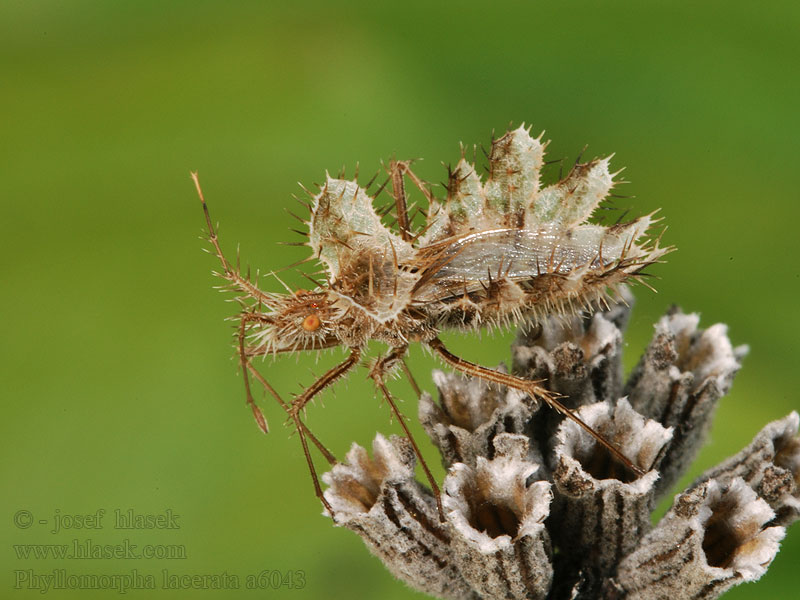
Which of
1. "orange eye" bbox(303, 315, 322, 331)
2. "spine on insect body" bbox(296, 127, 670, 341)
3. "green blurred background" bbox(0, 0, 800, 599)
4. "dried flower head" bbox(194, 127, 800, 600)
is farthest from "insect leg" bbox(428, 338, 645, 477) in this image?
"green blurred background" bbox(0, 0, 800, 599)

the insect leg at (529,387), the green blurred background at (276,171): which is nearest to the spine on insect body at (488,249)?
the insect leg at (529,387)

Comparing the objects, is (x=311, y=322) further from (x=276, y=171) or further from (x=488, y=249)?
(x=276, y=171)

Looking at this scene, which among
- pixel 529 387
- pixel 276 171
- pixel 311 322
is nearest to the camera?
pixel 529 387

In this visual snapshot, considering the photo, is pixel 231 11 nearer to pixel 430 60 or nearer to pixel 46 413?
pixel 430 60

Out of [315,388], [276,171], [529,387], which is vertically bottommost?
[529,387]

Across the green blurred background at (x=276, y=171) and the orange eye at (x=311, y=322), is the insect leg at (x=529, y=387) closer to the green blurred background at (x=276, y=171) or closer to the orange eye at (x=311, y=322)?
the orange eye at (x=311, y=322)

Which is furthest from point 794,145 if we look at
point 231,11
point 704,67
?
point 231,11

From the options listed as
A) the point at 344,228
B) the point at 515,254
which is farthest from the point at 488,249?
the point at 344,228
